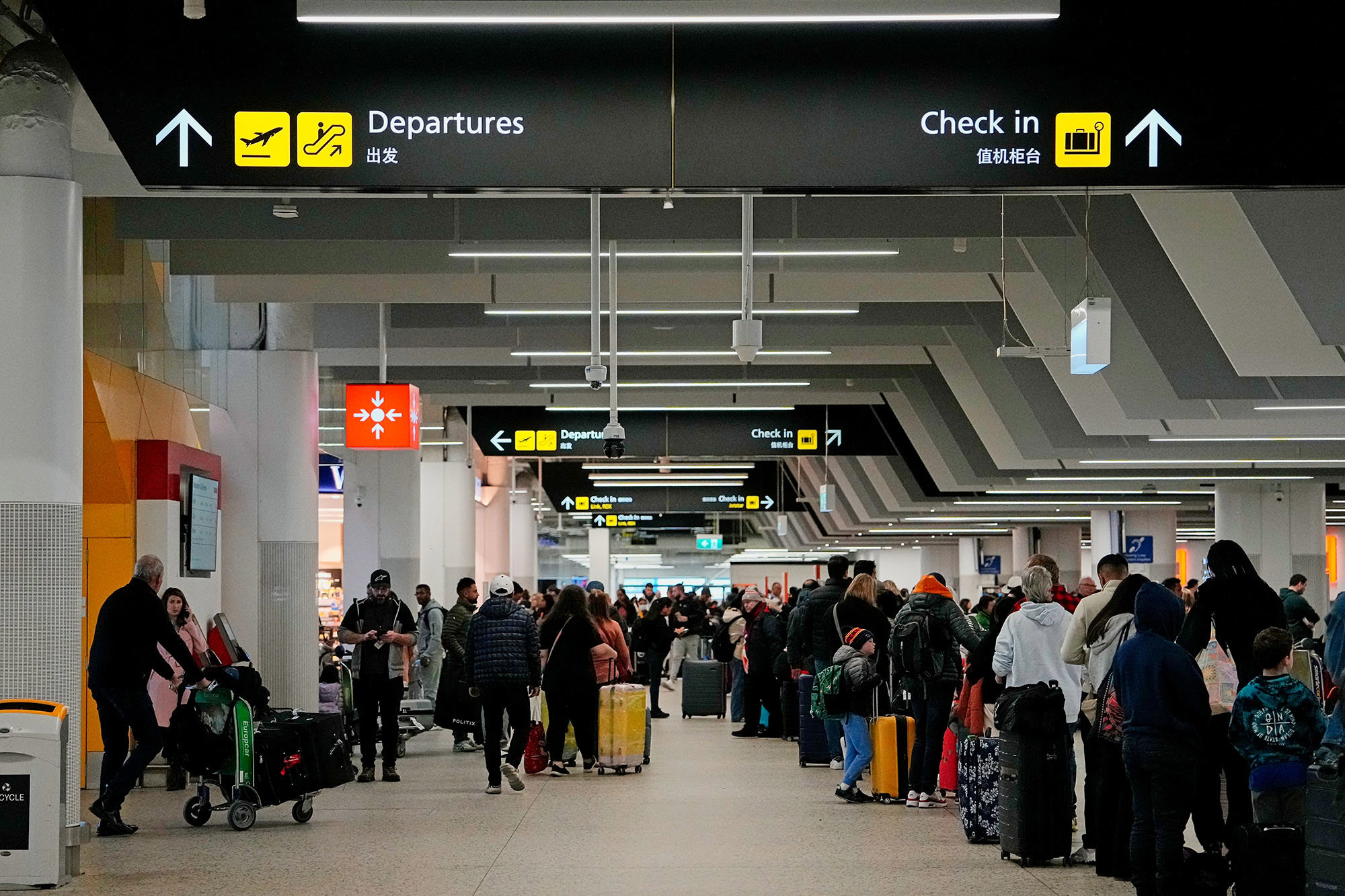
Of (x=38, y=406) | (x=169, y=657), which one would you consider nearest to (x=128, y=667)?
(x=38, y=406)

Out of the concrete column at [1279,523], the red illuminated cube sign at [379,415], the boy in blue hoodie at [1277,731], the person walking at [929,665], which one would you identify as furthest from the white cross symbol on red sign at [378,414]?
the concrete column at [1279,523]

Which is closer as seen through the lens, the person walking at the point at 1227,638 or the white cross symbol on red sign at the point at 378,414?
the person walking at the point at 1227,638

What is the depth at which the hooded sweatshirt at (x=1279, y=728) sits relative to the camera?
6676 mm

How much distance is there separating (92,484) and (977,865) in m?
7.79

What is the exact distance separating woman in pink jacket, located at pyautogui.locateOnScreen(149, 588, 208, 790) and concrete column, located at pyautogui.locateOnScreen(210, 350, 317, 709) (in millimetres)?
2432

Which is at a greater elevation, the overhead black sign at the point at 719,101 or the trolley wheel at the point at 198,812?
the overhead black sign at the point at 719,101

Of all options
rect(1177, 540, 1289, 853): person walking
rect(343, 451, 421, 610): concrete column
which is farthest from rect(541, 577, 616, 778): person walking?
rect(343, 451, 421, 610): concrete column

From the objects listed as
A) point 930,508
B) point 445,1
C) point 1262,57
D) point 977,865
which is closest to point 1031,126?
point 1262,57

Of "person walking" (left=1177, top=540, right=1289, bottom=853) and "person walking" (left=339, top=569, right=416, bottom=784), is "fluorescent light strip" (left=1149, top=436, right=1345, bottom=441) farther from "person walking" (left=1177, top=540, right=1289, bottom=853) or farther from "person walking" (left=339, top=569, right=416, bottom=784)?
"person walking" (left=1177, top=540, right=1289, bottom=853)

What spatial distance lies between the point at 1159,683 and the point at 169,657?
8.53 metres

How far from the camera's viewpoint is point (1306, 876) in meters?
6.43

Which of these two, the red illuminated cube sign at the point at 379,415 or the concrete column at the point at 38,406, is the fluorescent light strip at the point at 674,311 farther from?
the concrete column at the point at 38,406

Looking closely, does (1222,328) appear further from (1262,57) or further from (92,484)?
(92,484)

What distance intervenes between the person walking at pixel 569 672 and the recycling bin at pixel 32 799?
525 cm
